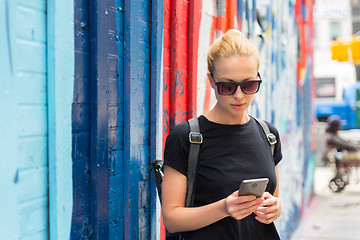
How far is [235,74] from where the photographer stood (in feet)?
6.33

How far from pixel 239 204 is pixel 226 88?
46cm

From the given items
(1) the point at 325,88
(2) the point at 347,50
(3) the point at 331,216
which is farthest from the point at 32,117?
(1) the point at 325,88

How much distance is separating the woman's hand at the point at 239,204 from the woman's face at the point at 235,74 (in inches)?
15.6

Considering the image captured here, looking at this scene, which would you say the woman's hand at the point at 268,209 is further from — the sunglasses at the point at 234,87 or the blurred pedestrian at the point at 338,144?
the blurred pedestrian at the point at 338,144

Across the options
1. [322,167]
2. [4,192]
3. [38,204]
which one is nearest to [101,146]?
[38,204]

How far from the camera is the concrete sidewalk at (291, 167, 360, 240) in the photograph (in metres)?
7.50

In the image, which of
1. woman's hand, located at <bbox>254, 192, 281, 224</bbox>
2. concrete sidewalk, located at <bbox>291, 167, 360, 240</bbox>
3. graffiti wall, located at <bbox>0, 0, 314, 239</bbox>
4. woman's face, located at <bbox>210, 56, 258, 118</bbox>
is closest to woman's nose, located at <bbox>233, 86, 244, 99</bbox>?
woman's face, located at <bbox>210, 56, 258, 118</bbox>

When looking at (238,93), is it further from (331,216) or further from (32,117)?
(331,216)

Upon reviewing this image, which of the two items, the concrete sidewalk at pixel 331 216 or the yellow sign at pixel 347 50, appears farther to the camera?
the concrete sidewalk at pixel 331 216

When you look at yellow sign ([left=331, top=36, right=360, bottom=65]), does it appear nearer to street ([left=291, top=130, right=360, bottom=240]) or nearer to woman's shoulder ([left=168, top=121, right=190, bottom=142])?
street ([left=291, top=130, right=360, bottom=240])

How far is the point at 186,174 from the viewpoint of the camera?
1.91 meters

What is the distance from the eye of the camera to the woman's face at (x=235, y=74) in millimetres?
1920

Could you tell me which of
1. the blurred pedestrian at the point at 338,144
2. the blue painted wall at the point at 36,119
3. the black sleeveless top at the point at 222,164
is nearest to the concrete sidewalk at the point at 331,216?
the blurred pedestrian at the point at 338,144

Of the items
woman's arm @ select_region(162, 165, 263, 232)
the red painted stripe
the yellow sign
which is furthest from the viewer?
the yellow sign
